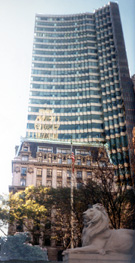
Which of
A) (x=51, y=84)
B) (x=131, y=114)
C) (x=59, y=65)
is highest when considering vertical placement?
(x=59, y=65)

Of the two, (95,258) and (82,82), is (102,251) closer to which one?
(95,258)

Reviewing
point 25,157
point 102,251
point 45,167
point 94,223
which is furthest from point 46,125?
point 102,251

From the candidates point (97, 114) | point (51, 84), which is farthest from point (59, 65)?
point (97, 114)

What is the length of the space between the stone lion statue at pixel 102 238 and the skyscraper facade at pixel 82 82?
41224mm

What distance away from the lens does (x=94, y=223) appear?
265 inches

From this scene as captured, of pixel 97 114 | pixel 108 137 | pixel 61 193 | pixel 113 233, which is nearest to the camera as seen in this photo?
pixel 113 233

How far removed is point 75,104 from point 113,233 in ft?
173

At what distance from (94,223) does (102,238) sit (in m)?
0.39

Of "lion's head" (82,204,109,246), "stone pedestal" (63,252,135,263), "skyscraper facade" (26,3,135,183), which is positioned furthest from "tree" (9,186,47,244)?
"stone pedestal" (63,252,135,263)

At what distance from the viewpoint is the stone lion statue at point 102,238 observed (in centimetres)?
629

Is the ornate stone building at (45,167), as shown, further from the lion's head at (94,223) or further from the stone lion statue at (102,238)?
the stone lion statue at (102,238)

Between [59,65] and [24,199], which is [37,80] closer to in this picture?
[59,65]

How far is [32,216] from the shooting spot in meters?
29.4

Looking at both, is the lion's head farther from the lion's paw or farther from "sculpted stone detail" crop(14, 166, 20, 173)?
"sculpted stone detail" crop(14, 166, 20, 173)
